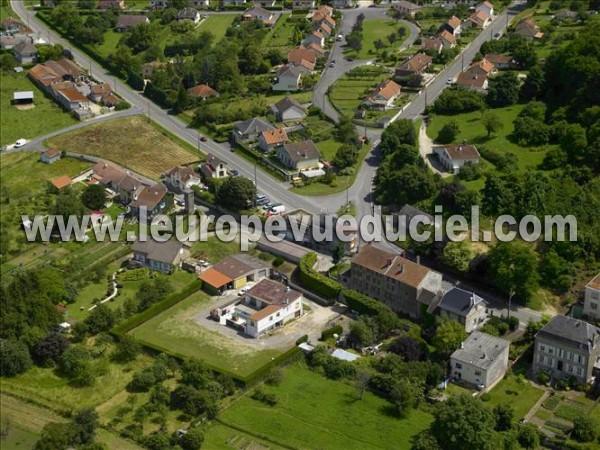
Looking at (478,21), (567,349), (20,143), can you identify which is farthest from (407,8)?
(567,349)

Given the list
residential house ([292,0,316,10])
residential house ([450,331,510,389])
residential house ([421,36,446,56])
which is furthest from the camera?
residential house ([292,0,316,10])

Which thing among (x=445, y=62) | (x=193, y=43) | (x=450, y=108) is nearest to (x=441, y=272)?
(x=450, y=108)

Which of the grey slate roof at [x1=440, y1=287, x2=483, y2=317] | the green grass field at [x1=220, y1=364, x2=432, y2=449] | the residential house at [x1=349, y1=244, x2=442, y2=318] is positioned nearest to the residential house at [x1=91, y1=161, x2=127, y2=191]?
the residential house at [x1=349, y1=244, x2=442, y2=318]

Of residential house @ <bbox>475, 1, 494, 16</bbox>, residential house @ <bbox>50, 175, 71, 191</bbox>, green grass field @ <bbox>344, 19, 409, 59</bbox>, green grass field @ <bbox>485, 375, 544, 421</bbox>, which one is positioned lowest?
residential house @ <bbox>50, 175, 71, 191</bbox>

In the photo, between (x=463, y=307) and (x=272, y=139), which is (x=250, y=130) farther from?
(x=463, y=307)

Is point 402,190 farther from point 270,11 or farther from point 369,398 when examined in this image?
point 270,11

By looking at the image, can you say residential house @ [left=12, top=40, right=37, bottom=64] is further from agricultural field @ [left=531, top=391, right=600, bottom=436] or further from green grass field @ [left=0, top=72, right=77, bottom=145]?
agricultural field @ [left=531, top=391, right=600, bottom=436]
